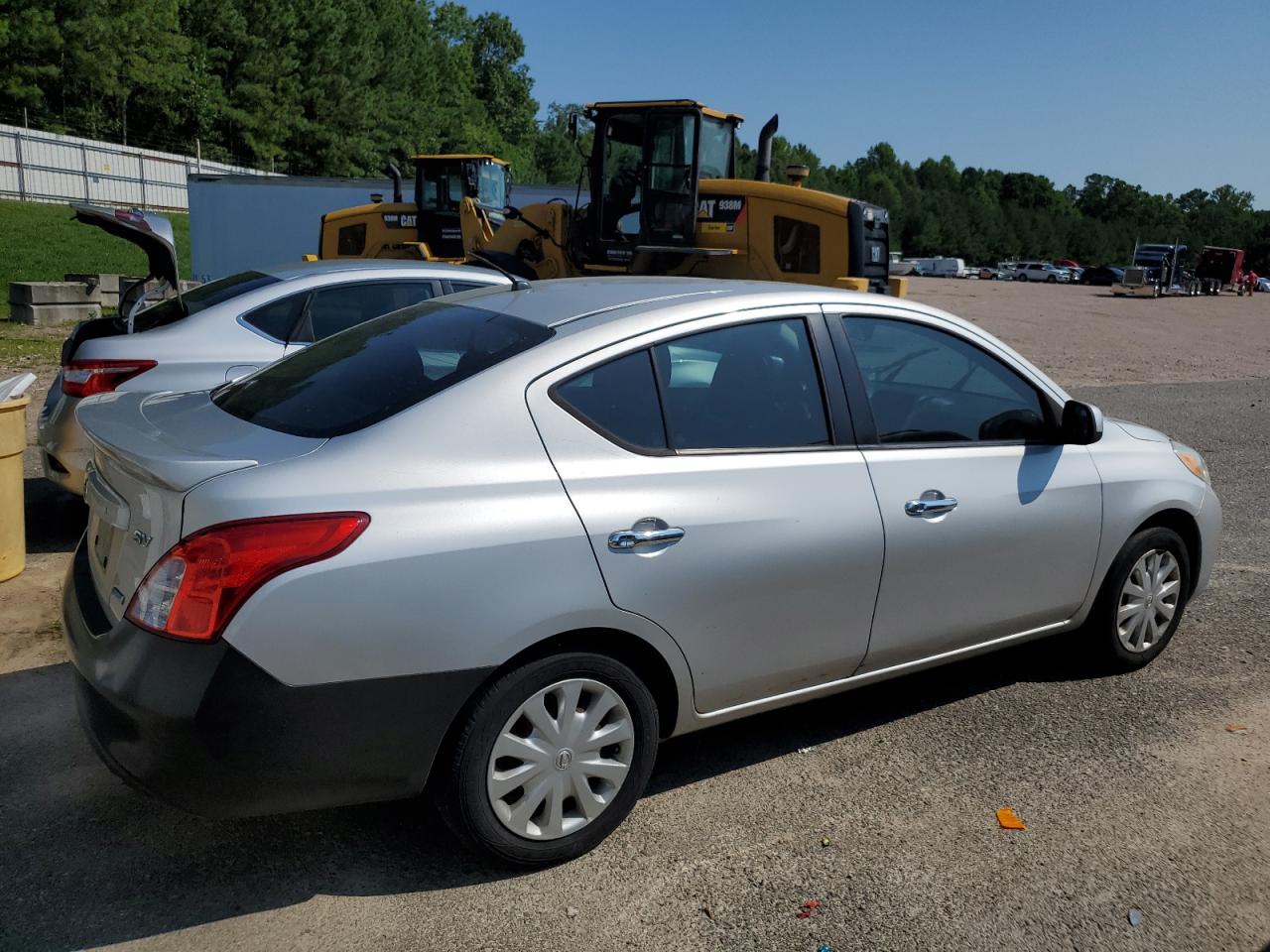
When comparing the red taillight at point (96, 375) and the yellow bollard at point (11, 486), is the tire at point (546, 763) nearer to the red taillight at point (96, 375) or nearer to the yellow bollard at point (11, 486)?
the yellow bollard at point (11, 486)

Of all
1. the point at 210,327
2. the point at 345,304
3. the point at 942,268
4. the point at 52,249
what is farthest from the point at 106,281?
the point at 942,268

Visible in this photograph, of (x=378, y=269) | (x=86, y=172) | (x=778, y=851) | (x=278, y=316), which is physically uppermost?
(x=86, y=172)

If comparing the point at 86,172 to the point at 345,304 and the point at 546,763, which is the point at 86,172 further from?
the point at 546,763

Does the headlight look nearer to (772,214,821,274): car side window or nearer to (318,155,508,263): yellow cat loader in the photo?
(772,214,821,274): car side window

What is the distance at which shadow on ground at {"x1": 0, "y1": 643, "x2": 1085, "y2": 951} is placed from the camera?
9.35 feet

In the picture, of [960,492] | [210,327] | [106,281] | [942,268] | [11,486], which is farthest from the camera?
[942,268]

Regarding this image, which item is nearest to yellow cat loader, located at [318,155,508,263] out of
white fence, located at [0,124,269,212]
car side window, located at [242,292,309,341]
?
car side window, located at [242,292,309,341]

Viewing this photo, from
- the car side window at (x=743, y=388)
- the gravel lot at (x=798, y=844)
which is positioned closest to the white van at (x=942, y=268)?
the gravel lot at (x=798, y=844)

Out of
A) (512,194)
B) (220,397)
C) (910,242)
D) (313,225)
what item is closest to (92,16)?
(313,225)

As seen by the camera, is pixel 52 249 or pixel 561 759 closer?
pixel 561 759

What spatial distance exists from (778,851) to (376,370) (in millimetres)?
1892

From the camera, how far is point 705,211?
14.5 metres

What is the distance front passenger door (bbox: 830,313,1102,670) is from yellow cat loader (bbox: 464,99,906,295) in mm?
9802

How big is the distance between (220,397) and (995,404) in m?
2.79
